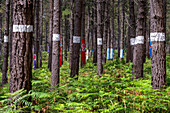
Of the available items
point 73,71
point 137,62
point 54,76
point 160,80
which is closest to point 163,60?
point 160,80

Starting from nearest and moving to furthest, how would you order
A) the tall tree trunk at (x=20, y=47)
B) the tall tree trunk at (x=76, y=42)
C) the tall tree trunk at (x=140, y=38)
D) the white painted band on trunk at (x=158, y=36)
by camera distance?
the tall tree trunk at (x=20, y=47) → the white painted band on trunk at (x=158, y=36) → the tall tree trunk at (x=140, y=38) → the tall tree trunk at (x=76, y=42)

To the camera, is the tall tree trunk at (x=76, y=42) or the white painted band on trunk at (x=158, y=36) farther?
the tall tree trunk at (x=76, y=42)

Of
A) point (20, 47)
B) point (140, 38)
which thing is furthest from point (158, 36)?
point (20, 47)

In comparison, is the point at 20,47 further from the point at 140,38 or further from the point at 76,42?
the point at 140,38

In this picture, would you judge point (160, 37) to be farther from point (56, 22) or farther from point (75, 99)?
point (56, 22)

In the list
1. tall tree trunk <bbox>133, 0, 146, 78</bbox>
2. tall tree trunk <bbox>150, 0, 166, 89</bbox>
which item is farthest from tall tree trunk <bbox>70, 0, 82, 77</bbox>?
tall tree trunk <bbox>150, 0, 166, 89</bbox>

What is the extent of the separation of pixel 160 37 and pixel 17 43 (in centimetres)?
429

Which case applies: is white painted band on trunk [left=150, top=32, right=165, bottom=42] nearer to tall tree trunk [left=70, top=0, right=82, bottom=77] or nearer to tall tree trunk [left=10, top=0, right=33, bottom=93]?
tall tree trunk [left=10, top=0, right=33, bottom=93]

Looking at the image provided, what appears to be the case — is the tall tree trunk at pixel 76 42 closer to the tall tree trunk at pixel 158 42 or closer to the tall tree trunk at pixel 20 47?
the tall tree trunk at pixel 158 42

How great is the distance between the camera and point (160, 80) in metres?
5.60

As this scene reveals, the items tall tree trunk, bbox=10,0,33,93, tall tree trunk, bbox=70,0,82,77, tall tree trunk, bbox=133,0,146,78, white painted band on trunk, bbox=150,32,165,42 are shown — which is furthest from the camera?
tall tree trunk, bbox=70,0,82,77

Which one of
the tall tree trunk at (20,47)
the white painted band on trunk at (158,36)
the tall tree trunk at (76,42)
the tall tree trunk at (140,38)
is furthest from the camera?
the tall tree trunk at (76,42)

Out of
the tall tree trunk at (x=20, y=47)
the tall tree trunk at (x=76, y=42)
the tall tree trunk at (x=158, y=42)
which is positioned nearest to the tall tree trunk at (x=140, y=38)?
the tall tree trunk at (x=158, y=42)

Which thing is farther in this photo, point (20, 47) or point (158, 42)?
point (158, 42)
